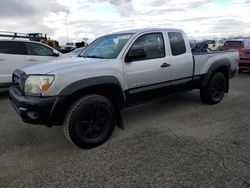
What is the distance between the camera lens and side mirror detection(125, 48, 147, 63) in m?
4.48

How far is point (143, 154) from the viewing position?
12.6ft

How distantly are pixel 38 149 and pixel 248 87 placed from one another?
283 inches

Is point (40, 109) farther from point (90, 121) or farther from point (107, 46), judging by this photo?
point (107, 46)

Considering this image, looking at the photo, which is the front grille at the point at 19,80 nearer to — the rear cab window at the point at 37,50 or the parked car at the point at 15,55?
the parked car at the point at 15,55

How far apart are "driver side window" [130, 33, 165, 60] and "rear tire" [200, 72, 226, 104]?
1712 mm

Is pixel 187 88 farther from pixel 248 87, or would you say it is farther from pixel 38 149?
pixel 248 87

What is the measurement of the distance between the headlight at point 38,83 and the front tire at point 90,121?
492 mm

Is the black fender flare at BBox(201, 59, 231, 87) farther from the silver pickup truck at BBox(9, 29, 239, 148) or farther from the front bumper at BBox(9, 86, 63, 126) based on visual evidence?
the front bumper at BBox(9, 86, 63, 126)

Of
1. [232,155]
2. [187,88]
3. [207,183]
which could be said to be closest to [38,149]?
[207,183]

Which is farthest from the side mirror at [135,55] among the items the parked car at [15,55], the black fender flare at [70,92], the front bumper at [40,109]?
the parked car at [15,55]

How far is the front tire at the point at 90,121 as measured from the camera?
3.89 metres

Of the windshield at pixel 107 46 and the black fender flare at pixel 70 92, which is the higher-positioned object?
the windshield at pixel 107 46

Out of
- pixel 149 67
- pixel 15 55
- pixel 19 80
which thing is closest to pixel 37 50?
pixel 15 55

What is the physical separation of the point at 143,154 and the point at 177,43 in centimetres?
263
